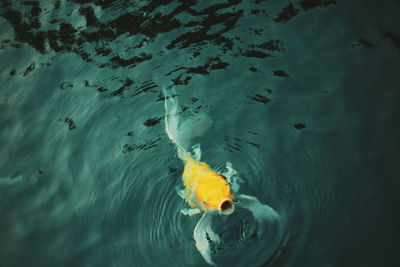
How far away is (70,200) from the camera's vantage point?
19.5 ft

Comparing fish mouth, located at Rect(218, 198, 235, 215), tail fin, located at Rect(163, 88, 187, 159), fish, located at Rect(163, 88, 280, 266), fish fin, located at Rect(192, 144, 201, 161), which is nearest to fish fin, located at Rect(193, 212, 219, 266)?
fish, located at Rect(163, 88, 280, 266)

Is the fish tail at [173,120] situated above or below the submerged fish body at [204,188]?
below

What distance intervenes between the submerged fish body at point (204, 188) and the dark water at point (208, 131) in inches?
11.8

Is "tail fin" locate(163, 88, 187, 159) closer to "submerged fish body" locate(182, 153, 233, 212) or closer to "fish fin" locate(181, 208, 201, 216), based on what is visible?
"submerged fish body" locate(182, 153, 233, 212)

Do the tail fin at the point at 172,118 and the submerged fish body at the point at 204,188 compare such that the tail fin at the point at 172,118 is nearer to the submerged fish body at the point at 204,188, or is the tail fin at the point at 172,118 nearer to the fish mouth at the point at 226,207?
the submerged fish body at the point at 204,188

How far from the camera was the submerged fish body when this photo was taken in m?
4.37

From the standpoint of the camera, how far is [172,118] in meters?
6.34

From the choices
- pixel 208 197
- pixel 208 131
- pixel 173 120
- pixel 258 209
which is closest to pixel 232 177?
pixel 258 209

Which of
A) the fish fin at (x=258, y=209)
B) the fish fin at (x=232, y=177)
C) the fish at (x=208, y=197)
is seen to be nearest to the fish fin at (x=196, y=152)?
the fish at (x=208, y=197)

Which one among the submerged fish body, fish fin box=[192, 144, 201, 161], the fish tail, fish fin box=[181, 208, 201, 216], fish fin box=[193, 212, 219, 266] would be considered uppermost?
the submerged fish body

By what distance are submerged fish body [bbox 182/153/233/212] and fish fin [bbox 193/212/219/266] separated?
20 cm

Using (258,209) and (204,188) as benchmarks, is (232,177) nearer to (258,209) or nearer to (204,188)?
(258,209)

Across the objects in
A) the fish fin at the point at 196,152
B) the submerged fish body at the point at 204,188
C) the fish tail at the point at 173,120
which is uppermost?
the submerged fish body at the point at 204,188

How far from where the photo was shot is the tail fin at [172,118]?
5921mm
